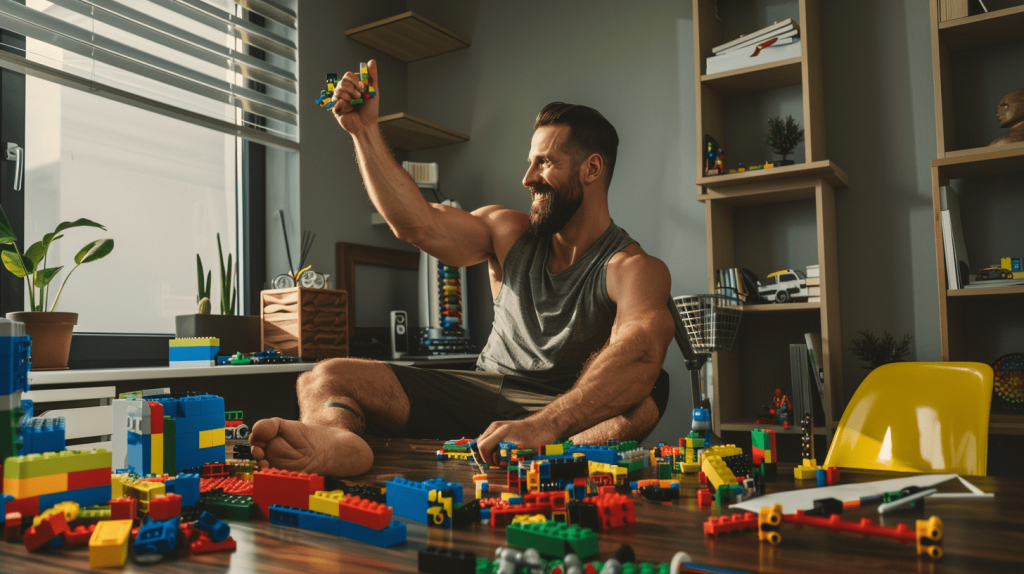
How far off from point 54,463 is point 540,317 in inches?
46.8

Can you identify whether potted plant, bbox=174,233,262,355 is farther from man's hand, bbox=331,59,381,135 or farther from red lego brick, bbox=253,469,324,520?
red lego brick, bbox=253,469,324,520

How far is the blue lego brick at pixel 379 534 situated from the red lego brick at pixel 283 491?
0.09 metres

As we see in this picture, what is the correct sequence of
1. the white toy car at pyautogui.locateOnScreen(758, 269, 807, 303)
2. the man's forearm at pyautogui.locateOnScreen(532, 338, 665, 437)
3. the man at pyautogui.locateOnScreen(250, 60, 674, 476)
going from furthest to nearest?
the white toy car at pyautogui.locateOnScreen(758, 269, 807, 303) → the man at pyautogui.locateOnScreen(250, 60, 674, 476) → the man's forearm at pyautogui.locateOnScreen(532, 338, 665, 437)

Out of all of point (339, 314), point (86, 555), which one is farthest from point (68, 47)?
point (86, 555)

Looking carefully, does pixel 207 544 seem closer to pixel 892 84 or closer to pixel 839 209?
pixel 839 209

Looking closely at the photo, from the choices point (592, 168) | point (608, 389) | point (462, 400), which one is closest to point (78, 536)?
point (608, 389)

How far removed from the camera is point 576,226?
1.76 m

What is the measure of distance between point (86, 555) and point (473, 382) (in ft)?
3.50

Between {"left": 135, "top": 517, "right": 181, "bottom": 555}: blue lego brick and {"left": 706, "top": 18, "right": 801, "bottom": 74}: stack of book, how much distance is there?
2393 millimetres

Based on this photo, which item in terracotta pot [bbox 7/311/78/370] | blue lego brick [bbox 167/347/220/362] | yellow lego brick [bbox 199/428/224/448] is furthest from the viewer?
blue lego brick [bbox 167/347/220/362]

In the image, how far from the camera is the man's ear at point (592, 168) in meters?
1.76

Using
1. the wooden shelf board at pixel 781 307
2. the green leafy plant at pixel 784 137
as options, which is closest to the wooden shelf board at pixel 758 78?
the green leafy plant at pixel 784 137

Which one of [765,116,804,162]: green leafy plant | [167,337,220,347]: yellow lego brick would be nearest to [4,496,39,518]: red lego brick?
[167,337,220,347]: yellow lego brick

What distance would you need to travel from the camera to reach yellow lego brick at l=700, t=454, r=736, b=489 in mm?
648
